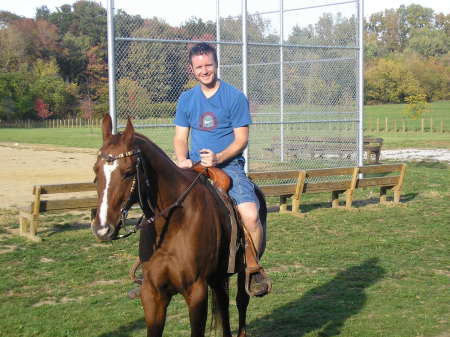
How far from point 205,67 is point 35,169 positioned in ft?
59.0

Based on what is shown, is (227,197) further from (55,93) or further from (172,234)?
(55,93)

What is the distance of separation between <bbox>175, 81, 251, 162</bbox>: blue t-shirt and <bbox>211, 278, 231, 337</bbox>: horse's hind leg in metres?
1.04

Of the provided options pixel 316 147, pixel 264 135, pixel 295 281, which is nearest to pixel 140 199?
pixel 295 281

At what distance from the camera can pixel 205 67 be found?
4.60m

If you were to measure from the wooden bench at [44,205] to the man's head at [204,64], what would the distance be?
638 cm

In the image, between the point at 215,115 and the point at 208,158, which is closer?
the point at 208,158

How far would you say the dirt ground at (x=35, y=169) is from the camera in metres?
15.8

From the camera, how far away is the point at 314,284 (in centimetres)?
764

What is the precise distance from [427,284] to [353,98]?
9600 mm

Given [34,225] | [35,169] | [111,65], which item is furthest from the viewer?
[35,169]

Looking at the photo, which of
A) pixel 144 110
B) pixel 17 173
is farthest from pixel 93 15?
pixel 144 110

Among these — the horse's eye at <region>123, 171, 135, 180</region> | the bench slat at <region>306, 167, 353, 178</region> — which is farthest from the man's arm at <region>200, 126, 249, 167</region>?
the bench slat at <region>306, 167, 353, 178</region>

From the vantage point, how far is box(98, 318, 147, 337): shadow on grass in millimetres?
5832

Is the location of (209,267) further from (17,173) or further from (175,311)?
(17,173)
